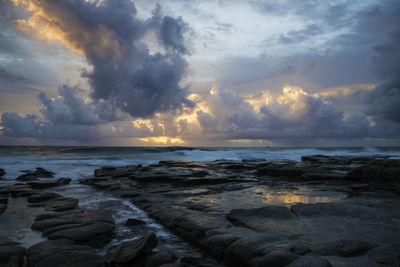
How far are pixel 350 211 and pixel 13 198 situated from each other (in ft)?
26.6

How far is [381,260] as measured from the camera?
2.45 m

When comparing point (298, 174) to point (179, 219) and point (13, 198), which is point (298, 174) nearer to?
point (179, 219)

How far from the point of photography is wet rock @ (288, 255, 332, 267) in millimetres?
2217

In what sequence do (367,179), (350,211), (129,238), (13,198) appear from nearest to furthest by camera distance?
(129,238), (350,211), (13,198), (367,179)

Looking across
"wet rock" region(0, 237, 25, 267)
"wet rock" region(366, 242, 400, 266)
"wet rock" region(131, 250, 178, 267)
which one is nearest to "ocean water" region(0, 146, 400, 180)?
"wet rock" region(0, 237, 25, 267)

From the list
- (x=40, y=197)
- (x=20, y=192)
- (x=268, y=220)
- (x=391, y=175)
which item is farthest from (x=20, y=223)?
(x=391, y=175)

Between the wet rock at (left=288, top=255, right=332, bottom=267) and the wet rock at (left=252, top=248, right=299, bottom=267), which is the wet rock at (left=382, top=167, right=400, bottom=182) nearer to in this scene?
the wet rock at (left=288, top=255, right=332, bottom=267)

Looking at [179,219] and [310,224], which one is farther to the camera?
[179,219]

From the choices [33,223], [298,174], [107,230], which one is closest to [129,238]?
[107,230]

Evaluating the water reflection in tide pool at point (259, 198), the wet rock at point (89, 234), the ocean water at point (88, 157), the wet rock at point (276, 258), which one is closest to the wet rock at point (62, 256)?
the wet rock at point (89, 234)

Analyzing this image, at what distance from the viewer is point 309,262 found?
226 cm

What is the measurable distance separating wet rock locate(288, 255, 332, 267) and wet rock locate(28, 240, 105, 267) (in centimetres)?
206

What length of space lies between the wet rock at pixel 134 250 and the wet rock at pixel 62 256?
0.65 feet

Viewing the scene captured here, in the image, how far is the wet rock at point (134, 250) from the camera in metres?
2.62
